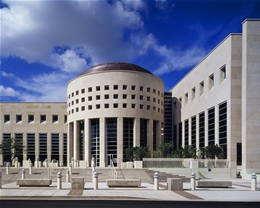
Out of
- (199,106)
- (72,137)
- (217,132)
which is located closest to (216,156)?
(217,132)

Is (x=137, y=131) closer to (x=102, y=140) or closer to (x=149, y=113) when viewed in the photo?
(x=149, y=113)

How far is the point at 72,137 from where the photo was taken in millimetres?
66312

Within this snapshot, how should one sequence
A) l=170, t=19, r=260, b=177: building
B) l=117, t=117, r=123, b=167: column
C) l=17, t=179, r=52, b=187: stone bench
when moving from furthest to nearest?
l=117, t=117, r=123, b=167: column
l=170, t=19, r=260, b=177: building
l=17, t=179, r=52, b=187: stone bench

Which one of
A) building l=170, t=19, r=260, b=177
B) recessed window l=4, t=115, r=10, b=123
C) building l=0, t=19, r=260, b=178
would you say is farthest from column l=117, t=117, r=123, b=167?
recessed window l=4, t=115, r=10, b=123

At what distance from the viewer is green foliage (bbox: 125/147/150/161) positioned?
51562 millimetres

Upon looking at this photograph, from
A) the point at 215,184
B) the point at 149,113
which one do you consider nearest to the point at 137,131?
the point at 149,113

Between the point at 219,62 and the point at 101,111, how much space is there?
2194 centimetres

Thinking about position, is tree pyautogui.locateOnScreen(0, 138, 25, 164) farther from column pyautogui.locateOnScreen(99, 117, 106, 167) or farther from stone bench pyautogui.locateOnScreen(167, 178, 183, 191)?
stone bench pyautogui.locateOnScreen(167, 178, 183, 191)

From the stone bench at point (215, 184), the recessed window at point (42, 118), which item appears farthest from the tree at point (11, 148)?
the stone bench at point (215, 184)

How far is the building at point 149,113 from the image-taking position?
3903 cm

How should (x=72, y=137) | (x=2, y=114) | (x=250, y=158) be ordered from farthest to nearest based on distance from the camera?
(x=2, y=114)
(x=72, y=137)
(x=250, y=158)

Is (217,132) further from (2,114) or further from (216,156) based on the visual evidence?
(2,114)

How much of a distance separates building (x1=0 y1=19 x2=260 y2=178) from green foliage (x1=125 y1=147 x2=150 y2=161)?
10.5ft

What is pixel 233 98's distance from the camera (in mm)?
42125
